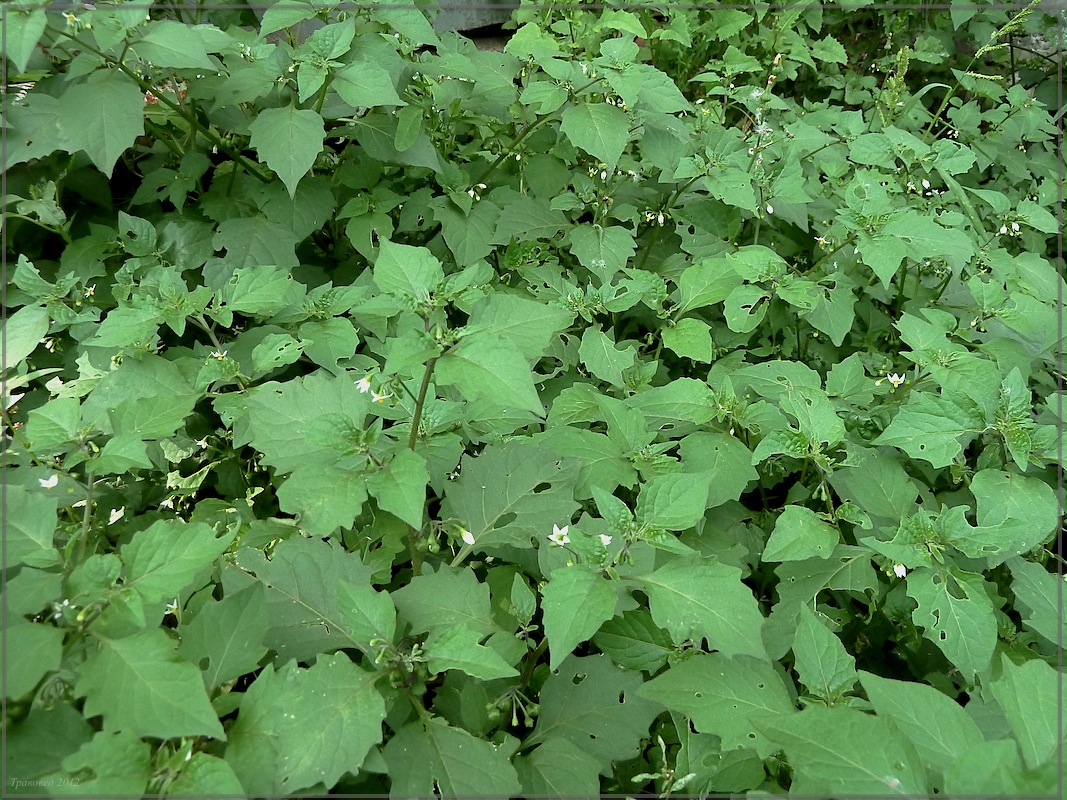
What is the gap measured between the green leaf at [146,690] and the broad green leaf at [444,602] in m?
0.53

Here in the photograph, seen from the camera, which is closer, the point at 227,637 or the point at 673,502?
the point at 227,637

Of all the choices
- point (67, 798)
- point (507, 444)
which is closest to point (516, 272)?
point (507, 444)

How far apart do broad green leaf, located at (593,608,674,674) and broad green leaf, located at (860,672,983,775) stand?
0.55m

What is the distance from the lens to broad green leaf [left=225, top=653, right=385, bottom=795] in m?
1.43

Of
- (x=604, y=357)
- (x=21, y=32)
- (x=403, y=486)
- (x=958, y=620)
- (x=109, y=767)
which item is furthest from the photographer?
(x=604, y=357)

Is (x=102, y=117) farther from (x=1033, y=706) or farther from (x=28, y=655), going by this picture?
(x=1033, y=706)

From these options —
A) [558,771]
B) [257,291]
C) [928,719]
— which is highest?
[257,291]

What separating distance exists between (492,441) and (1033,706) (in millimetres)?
1542

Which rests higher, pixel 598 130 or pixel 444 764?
pixel 598 130

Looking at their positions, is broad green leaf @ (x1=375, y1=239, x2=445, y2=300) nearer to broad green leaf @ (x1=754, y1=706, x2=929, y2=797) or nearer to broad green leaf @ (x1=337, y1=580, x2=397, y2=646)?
broad green leaf @ (x1=337, y1=580, x2=397, y2=646)

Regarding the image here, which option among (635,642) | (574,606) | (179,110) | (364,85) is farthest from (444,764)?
(179,110)

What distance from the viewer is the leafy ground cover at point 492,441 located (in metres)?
1.49

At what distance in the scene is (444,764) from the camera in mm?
1620

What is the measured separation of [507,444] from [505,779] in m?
0.91
